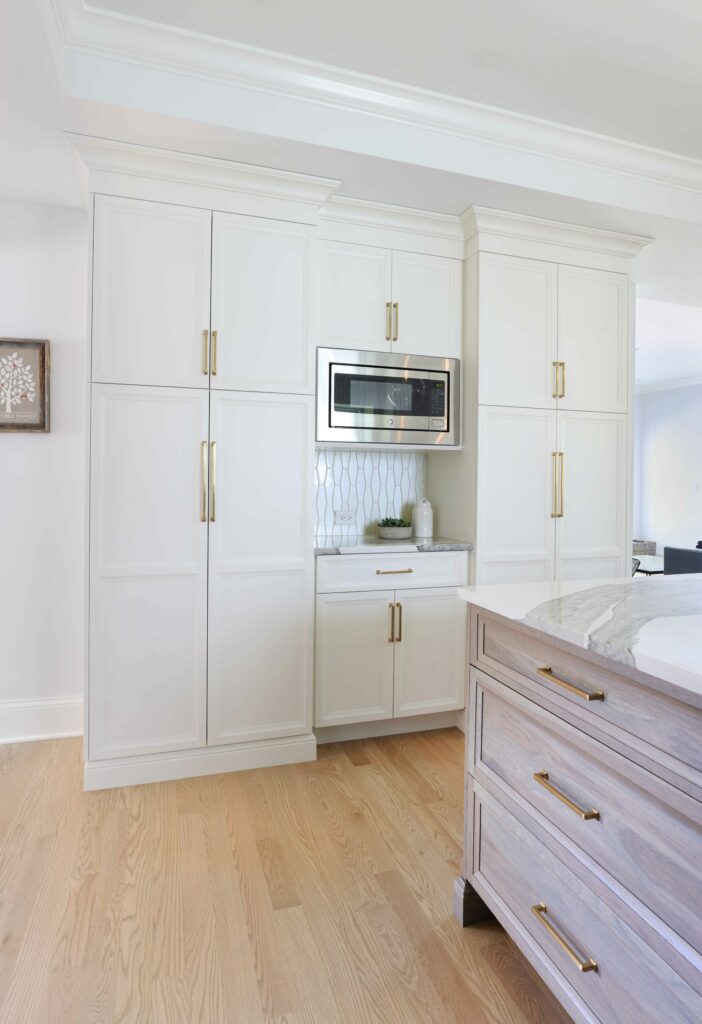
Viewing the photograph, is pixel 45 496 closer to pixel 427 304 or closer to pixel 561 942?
pixel 427 304

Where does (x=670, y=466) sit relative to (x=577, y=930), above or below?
above

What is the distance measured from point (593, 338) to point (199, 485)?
2.19 metres

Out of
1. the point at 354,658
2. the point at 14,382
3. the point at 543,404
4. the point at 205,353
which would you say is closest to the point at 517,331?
the point at 543,404

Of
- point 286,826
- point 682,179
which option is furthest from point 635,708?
point 682,179

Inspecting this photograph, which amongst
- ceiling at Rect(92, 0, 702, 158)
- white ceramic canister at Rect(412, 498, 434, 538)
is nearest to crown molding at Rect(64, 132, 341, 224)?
ceiling at Rect(92, 0, 702, 158)

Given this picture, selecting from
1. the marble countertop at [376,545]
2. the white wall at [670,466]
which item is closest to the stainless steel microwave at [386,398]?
the marble countertop at [376,545]

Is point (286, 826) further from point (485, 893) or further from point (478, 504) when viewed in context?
point (478, 504)

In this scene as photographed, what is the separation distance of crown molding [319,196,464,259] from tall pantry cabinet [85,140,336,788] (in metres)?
0.20

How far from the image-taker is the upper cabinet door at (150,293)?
7.70 ft

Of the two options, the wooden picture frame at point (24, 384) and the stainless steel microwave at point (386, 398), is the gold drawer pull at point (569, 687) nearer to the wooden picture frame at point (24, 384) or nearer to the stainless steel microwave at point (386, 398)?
the stainless steel microwave at point (386, 398)

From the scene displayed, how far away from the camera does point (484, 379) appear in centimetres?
292

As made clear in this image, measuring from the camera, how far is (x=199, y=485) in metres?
2.47

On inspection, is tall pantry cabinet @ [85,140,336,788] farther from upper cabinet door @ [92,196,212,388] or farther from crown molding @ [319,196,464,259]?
crown molding @ [319,196,464,259]

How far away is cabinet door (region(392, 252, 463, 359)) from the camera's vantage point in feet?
9.52
